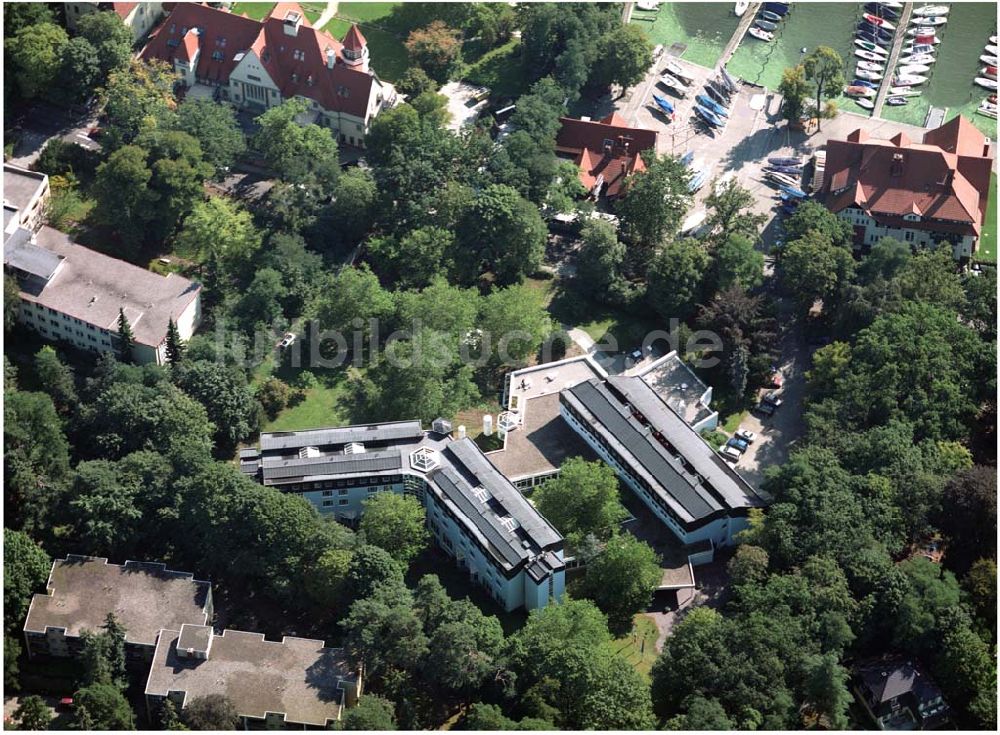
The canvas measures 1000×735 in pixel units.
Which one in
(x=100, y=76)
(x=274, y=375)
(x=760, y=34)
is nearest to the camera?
(x=274, y=375)

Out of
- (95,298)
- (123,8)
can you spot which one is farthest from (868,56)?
(95,298)

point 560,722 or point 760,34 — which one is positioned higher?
point 760,34

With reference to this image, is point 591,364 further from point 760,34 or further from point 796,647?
point 760,34

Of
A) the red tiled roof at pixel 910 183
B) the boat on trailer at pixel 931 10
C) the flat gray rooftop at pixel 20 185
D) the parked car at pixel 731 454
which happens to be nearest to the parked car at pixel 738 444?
the parked car at pixel 731 454

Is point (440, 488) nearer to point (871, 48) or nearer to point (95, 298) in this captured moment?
point (95, 298)

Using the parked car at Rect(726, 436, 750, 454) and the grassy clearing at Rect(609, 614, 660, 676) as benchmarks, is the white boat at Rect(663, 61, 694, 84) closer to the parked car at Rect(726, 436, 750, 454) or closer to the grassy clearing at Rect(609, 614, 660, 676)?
the parked car at Rect(726, 436, 750, 454)

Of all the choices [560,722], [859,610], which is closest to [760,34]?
[859,610]

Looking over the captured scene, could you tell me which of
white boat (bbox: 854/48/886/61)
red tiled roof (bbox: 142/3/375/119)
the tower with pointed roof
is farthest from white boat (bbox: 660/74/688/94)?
red tiled roof (bbox: 142/3/375/119)
